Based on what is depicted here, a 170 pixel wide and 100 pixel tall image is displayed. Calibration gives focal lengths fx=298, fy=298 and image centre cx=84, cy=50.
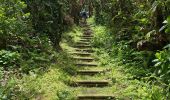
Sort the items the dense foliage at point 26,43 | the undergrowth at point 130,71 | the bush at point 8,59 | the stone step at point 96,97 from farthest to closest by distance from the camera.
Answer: the bush at point 8,59 → the stone step at point 96,97 → the dense foliage at point 26,43 → the undergrowth at point 130,71

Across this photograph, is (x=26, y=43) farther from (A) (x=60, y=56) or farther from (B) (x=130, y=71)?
(B) (x=130, y=71)

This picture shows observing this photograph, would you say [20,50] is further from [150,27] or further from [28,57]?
[150,27]

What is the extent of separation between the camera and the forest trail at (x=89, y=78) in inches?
317

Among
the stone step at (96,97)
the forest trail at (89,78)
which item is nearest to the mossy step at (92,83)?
the forest trail at (89,78)

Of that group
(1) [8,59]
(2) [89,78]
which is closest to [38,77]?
(1) [8,59]

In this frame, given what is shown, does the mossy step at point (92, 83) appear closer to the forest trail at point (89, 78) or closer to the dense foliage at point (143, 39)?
the forest trail at point (89, 78)

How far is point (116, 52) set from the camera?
12.2 meters

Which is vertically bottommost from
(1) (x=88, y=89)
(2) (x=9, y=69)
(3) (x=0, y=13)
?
(1) (x=88, y=89)

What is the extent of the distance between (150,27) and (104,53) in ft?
11.2

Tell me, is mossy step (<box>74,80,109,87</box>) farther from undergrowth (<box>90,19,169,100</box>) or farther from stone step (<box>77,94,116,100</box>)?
stone step (<box>77,94,116,100</box>)

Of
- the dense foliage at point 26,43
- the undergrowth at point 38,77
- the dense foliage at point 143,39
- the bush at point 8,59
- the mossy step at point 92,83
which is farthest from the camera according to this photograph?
the mossy step at point 92,83

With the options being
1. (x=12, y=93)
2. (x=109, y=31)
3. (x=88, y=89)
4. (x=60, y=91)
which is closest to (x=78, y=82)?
(x=88, y=89)

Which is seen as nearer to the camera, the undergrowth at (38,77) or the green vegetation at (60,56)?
the undergrowth at (38,77)

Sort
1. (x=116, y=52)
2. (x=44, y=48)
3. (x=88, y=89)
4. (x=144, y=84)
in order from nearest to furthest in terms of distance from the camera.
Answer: (x=144, y=84) < (x=88, y=89) < (x=44, y=48) < (x=116, y=52)
